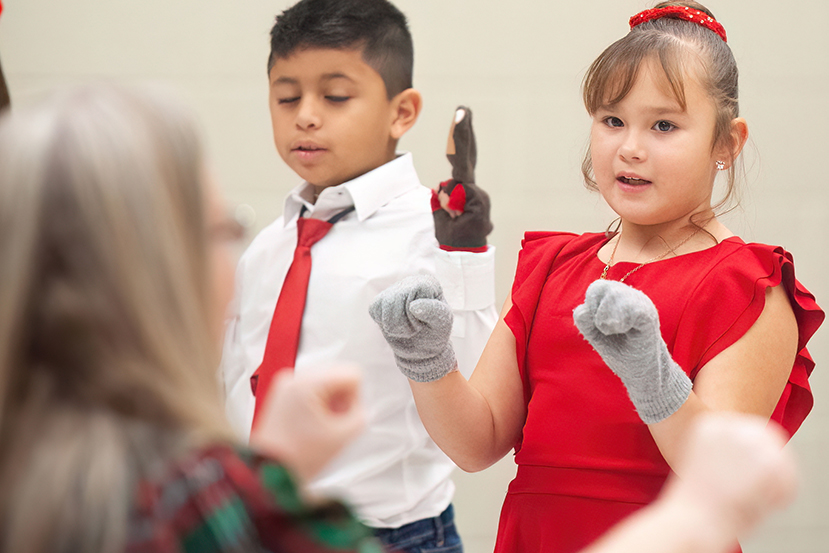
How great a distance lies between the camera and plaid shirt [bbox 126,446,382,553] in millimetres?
466

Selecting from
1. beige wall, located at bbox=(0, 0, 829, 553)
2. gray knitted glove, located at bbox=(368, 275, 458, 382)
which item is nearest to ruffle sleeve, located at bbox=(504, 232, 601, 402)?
gray knitted glove, located at bbox=(368, 275, 458, 382)

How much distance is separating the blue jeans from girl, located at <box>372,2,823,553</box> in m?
0.21

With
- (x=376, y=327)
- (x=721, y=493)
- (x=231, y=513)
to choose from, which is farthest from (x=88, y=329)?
(x=376, y=327)

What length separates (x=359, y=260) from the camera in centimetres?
124

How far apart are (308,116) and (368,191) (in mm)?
147

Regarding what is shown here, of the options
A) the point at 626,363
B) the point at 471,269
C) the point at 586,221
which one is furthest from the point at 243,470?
the point at 586,221

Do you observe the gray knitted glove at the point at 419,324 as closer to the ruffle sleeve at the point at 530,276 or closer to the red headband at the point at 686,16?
the ruffle sleeve at the point at 530,276

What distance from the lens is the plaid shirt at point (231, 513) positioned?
466mm

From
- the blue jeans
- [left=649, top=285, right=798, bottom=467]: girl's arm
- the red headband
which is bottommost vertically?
the blue jeans

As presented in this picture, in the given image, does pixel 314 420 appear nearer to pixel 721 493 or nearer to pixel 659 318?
pixel 721 493

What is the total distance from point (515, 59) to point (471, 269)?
0.79 meters

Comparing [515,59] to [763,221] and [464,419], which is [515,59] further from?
[464,419]

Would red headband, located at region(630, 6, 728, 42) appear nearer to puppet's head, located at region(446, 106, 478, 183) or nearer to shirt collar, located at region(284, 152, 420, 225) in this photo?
puppet's head, located at region(446, 106, 478, 183)

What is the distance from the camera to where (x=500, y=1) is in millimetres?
1812
